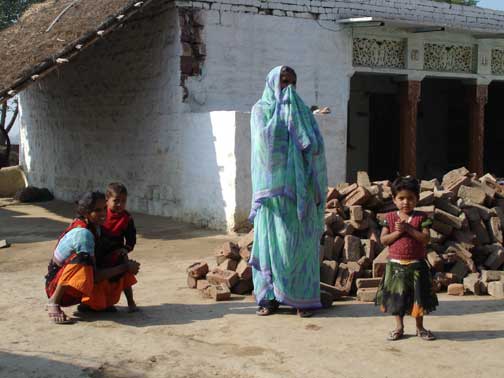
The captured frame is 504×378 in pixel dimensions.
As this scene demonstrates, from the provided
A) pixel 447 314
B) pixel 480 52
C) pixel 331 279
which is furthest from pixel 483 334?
pixel 480 52

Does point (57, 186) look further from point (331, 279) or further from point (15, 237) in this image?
point (331, 279)

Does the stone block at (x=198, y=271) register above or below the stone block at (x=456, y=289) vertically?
above

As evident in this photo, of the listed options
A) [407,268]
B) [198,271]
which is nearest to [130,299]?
[198,271]

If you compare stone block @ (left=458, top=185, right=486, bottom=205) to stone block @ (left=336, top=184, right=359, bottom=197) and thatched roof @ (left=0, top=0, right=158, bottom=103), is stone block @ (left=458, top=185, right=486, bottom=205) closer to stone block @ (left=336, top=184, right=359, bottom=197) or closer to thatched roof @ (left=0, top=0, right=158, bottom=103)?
stone block @ (left=336, top=184, right=359, bottom=197)

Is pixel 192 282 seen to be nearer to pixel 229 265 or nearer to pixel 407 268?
pixel 229 265

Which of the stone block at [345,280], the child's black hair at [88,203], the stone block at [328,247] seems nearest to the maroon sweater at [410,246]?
the stone block at [345,280]

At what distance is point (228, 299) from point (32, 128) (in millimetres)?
11566

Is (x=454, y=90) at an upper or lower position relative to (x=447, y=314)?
upper

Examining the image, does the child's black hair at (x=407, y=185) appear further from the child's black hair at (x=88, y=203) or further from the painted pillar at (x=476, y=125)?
the painted pillar at (x=476, y=125)

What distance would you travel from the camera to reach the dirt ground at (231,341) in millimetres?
4137

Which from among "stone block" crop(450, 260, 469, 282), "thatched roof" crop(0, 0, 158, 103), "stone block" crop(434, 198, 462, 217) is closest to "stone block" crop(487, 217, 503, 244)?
"stone block" crop(434, 198, 462, 217)

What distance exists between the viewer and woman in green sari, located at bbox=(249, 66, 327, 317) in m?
5.24

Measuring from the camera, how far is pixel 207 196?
1009 cm

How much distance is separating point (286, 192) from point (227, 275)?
132 centimetres
